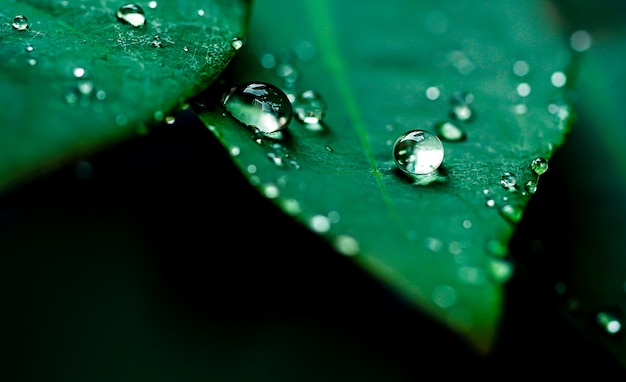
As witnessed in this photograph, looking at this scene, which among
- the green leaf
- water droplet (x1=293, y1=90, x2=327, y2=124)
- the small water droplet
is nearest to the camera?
the green leaf

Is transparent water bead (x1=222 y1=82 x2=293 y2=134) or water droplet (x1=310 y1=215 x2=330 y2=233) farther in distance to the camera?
transparent water bead (x1=222 y1=82 x2=293 y2=134)

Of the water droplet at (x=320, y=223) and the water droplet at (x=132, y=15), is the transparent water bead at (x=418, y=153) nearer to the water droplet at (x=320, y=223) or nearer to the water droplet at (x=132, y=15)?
the water droplet at (x=320, y=223)

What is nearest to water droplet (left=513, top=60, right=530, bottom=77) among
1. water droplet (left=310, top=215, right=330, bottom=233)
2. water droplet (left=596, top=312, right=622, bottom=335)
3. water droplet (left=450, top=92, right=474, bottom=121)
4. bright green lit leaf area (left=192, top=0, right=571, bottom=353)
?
bright green lit leaf area (left=192, top=0, right=571, bottom=353)

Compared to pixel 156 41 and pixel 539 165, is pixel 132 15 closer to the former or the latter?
pixel 156 41

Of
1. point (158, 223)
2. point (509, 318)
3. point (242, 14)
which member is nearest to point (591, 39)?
point (509, 318)

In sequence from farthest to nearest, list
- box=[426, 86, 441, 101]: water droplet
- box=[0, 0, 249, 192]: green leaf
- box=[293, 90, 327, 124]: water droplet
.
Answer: box=[426, 86, 441, 101]: water droplet < box=[293, 90, 327, 124]: water droplet < box=[0, 0, 249, 192]: green leaf

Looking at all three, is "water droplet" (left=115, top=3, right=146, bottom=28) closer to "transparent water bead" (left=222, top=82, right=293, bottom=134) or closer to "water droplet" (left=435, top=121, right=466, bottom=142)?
"transparent water bead" (left=222, top=82, right=293, bottom=134)
